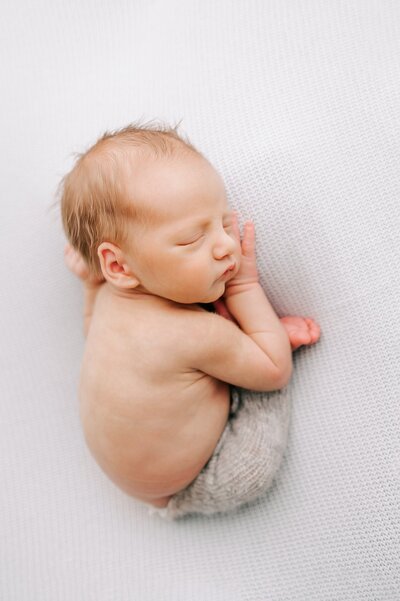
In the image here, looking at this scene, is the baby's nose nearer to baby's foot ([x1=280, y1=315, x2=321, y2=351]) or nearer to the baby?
the baby

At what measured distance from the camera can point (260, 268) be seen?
3.71ft

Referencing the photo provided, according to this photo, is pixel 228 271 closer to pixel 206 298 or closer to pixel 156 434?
pixel 206 298

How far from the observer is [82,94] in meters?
1.32

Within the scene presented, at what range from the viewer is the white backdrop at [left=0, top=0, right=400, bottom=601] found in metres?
1.04

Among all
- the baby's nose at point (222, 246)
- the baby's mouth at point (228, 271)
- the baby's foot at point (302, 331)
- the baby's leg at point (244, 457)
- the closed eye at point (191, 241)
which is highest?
the closed eye at point (191, 241)

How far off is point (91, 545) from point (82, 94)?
958mm

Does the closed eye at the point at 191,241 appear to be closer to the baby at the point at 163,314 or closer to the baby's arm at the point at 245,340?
the baby at the point at 163,314

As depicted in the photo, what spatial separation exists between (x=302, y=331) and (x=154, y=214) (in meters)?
0.36

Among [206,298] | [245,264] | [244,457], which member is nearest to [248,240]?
[245,264]

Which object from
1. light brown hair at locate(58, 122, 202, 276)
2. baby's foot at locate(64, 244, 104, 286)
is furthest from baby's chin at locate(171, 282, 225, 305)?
baby's foot at locate(64, 244, 104, 286)

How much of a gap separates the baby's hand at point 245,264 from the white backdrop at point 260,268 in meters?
0.03

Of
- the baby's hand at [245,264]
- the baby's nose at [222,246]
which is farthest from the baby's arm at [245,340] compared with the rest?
the baby's nose at [222,246]

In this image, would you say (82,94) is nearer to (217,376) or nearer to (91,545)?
(217,376)

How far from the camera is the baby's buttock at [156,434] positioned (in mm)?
1021
